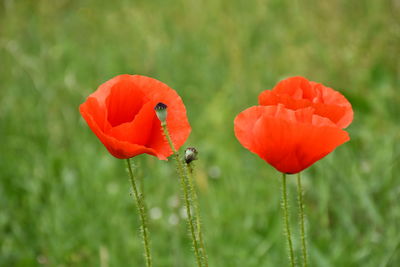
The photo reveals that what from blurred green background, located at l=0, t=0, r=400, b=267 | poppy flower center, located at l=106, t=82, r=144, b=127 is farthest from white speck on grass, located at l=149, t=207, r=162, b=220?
poppy flower center, located at l=106, t=82, r=144, b=127

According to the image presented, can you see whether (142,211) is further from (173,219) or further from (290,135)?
(173,219)

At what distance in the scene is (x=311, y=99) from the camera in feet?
3.19

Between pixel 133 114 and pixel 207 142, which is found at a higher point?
pixel 207 142

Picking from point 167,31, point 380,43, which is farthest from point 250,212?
point 167,31

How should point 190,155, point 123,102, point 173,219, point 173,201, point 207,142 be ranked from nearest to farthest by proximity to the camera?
point 190,155 → point 123,102 → point 173,219 → point 173,201 → point 207,142

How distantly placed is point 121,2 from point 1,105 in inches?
63.7

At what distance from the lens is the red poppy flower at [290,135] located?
85 centimetres

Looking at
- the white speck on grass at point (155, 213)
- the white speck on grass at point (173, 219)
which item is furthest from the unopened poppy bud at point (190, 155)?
the white speck on grass at point (155, 213)

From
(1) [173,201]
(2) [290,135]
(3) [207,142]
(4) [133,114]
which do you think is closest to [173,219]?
(1) [173,201]

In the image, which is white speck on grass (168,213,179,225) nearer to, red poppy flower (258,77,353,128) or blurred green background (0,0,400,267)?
blurred green background (0,0,400,267)

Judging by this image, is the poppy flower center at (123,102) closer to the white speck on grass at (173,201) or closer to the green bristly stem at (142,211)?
the green bristly stem at (142,211)

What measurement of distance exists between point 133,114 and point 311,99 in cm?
31

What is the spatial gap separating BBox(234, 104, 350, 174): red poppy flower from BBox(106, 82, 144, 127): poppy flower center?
18 centimetres

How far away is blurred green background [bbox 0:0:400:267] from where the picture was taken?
6.56 feet
